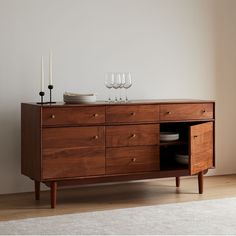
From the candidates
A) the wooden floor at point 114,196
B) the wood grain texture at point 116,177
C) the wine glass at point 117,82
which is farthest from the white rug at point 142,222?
the wine glass at point 117,82

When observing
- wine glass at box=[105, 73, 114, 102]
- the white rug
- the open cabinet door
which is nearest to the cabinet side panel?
the white rug

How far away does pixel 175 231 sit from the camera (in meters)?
3.65

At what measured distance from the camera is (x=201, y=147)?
473 cm

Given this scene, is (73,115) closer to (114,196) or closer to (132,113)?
(132,113)

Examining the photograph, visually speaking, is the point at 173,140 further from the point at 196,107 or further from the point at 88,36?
the point at 88,36

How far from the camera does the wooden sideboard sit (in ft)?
14.2

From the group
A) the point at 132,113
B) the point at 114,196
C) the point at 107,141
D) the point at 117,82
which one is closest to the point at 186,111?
the point at 132,113

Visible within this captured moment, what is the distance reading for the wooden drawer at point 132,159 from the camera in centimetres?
453

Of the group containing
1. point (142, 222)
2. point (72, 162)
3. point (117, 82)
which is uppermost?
point (117, 82)

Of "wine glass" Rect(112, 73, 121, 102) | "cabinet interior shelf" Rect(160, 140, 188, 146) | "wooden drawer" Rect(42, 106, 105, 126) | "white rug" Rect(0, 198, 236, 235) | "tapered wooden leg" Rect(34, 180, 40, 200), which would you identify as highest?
"wine glass" Rect(112, 73, 121, 102)

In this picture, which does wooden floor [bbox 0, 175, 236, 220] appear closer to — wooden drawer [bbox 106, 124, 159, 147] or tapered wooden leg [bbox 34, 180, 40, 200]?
tapered wooden leg [bbox 34, 180, 40, 200]

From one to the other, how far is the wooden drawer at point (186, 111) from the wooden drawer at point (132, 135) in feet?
0.39

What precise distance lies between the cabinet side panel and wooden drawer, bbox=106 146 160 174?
1.68 feet

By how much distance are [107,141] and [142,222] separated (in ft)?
2.69
